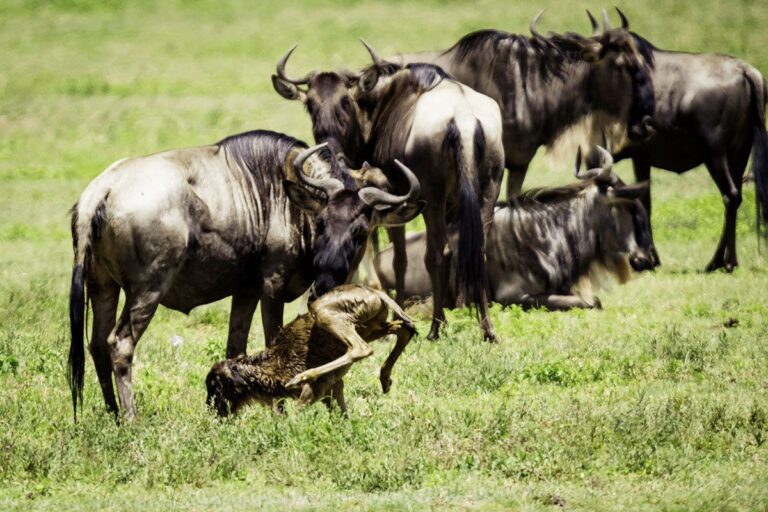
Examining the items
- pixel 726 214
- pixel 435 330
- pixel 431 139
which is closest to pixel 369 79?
pixel 431 139

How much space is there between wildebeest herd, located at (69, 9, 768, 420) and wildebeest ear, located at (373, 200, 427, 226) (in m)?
0.01

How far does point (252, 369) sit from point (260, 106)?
21.6m

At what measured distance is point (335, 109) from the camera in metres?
11.1

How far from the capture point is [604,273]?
41.5 ft

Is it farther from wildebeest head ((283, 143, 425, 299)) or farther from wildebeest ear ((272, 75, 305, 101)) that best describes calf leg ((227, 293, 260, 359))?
wildebeest ear ((272, 75, 305, 101))

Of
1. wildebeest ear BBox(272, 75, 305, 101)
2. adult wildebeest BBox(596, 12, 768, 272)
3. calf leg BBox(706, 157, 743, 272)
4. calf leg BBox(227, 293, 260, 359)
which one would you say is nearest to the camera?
calf leg BBox(227, 293, 260, 359)

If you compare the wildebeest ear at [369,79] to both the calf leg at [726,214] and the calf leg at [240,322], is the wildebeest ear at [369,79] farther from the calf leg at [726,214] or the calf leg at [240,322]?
the calf leg at [726,214]

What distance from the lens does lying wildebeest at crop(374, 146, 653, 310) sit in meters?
12.6

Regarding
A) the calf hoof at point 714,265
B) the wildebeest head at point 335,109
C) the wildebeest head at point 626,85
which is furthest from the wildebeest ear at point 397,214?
the calf hoof at point 714,265

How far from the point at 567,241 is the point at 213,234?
5.38 metres

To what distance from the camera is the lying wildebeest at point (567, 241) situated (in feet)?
41.3

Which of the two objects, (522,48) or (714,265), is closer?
(522,48)

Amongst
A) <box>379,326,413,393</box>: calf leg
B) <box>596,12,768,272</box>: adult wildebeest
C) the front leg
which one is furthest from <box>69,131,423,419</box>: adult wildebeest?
<box>596,12,768,272</box>: adult wildebeest

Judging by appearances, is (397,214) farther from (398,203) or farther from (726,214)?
(726,214)
